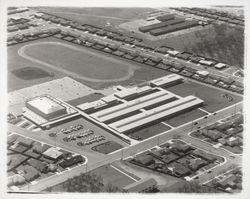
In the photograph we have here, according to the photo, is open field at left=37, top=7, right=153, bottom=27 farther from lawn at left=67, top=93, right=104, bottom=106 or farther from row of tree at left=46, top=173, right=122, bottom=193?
row of tree at left=46, top=173, right=122, bottom=193

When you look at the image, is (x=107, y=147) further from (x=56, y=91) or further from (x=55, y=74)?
(x=55, y=74)

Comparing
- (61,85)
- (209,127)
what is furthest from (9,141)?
(209,127)

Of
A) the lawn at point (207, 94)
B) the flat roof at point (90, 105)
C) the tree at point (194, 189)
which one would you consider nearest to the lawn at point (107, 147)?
the flat roof at point (90, 105)

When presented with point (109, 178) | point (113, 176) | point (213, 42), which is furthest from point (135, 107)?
point (213, 42)

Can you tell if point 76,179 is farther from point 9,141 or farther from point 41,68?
point 41,68

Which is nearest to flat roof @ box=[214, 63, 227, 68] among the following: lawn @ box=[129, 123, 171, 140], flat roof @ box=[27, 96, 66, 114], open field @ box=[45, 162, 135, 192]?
lawn @ box=[129, 123, 171, 140]

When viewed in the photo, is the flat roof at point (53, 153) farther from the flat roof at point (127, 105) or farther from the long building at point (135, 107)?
the flat roof at point (127, 105)
